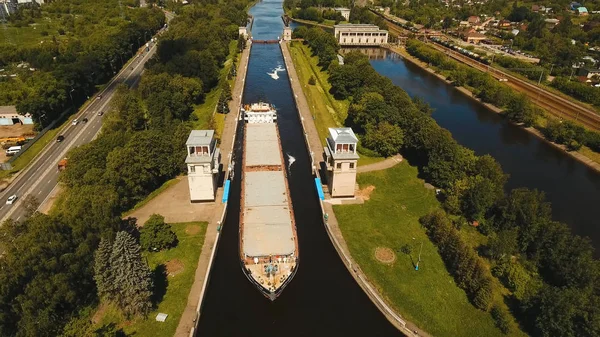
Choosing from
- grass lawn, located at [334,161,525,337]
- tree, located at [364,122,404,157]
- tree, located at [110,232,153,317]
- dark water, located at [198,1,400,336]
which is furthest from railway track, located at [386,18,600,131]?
tree, located at [110,232,153,317]

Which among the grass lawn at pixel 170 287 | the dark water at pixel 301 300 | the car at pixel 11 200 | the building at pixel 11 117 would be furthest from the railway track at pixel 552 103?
the building at pixel 11 117

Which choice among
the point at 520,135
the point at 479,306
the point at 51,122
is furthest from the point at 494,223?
the point at 51,122

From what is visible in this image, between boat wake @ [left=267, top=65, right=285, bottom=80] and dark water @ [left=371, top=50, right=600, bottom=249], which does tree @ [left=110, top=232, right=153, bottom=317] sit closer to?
dark water @ [left=371, top=50, right=600, bottom=249]

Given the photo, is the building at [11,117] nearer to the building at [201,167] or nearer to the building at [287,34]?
the building at [201,167]

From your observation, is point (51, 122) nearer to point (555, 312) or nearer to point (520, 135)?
point (555, 312)

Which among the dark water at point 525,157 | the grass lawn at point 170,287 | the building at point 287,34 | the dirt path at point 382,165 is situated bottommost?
the dark water at point 525,157


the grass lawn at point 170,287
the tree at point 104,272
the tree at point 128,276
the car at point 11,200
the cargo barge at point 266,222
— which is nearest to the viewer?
the tree at point 128,276

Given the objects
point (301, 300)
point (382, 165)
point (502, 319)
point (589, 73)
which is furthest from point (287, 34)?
point (502, 319)
